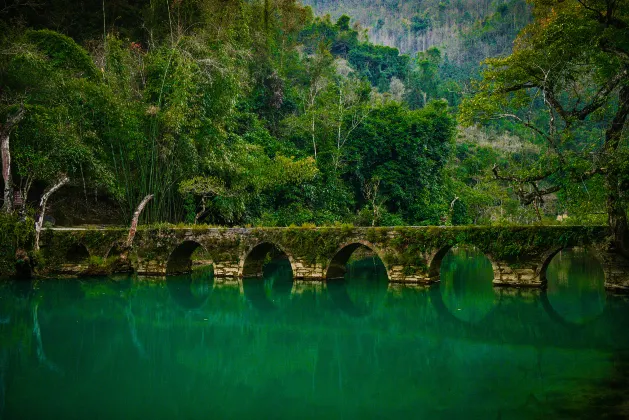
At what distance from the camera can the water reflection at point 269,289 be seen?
16.8 m

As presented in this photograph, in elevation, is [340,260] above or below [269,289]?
above

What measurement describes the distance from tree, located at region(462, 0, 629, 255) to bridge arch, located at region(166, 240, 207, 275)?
39.0 ft

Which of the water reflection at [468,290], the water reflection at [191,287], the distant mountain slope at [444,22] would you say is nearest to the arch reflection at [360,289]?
the water reflection at [468,290]

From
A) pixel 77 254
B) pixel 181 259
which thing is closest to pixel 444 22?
pixel 181 259

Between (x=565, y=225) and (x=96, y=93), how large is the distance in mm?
16621

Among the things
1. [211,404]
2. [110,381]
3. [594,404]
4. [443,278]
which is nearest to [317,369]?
[211,404]

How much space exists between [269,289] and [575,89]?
11.3 meters

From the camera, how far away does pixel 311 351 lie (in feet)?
36.4

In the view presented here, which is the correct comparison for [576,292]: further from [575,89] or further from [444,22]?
[444,22]

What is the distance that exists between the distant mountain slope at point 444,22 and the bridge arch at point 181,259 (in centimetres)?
4793

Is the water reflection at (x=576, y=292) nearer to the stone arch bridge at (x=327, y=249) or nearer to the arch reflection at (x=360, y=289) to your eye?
the stone arch bridge at (x=327, y=249)

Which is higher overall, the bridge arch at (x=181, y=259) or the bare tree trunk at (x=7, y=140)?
the bare tree trunk at (x=7, y=140)

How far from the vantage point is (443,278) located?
72.1ft

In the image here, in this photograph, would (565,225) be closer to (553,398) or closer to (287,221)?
(553,398)
